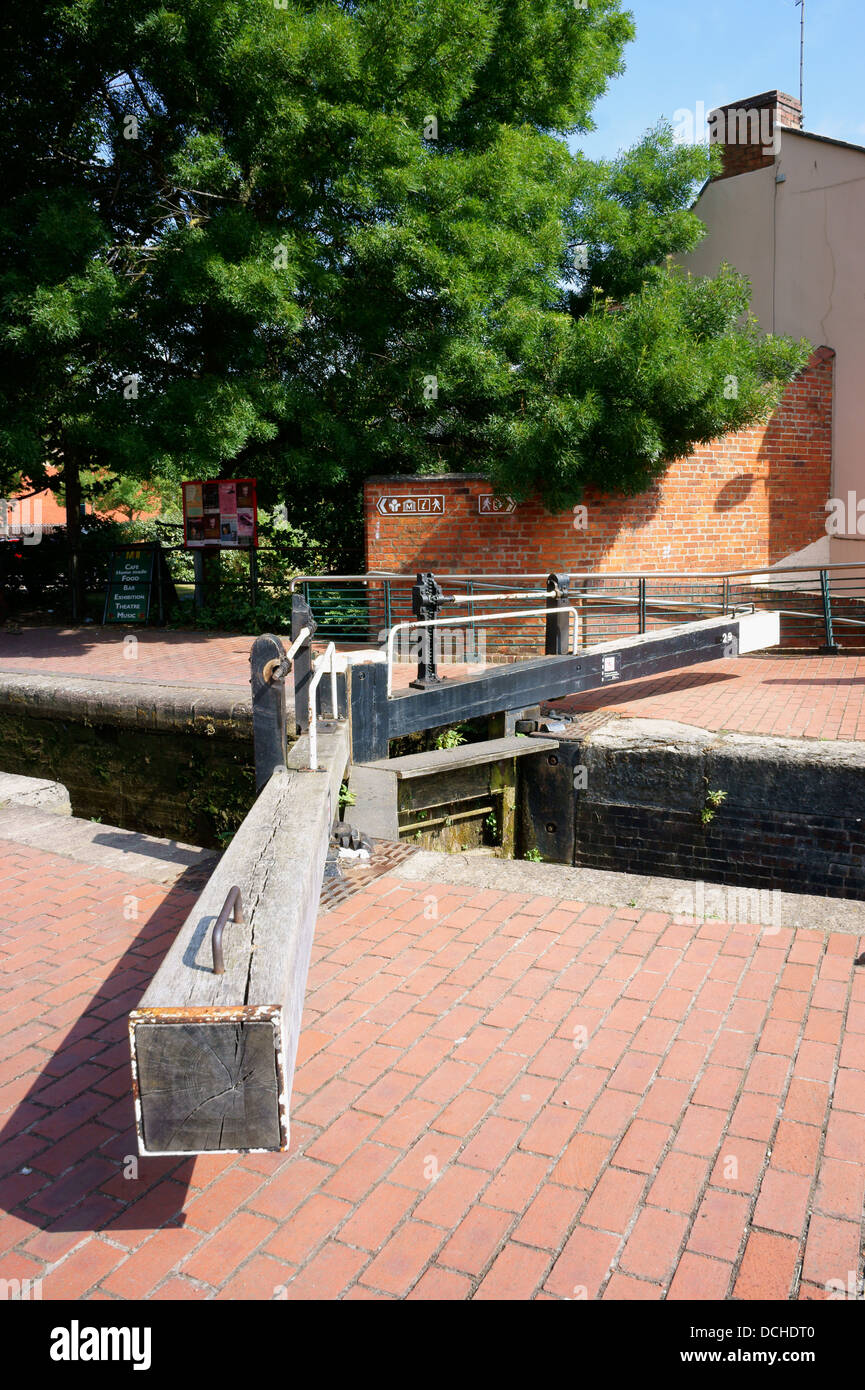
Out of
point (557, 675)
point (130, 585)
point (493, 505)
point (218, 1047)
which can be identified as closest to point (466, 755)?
point (557, 675)

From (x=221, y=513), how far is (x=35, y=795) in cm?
780

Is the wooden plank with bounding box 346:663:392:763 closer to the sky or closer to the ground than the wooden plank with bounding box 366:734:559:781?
closer to the sky

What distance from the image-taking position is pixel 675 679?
9.62 meters

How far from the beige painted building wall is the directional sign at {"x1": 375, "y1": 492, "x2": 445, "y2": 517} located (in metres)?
4.90

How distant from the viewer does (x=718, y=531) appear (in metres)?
12.0

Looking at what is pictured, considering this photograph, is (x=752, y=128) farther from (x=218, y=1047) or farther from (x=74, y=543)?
(x=218, y=1047)

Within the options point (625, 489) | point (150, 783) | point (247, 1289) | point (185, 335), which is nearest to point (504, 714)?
point (150, 783)

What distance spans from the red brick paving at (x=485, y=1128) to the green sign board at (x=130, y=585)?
33.4 feet

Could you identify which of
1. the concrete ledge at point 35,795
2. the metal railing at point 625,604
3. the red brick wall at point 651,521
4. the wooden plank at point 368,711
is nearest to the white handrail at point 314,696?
the wooden plank at point 368,711

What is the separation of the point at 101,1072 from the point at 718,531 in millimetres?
10297

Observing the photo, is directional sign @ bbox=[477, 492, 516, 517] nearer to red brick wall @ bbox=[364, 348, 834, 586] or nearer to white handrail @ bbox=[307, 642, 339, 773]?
red brick wall @ bbox=[364, 348, 834, 586]

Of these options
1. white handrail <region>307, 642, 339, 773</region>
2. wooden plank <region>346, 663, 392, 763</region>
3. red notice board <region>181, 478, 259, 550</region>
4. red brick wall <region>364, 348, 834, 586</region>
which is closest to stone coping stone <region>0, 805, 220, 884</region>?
white handrail <region>307, 642, 339, 773</region>

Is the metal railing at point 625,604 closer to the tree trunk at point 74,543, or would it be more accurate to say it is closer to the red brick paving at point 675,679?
the red brick paving at point 675,679

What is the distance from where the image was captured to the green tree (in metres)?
9.93
